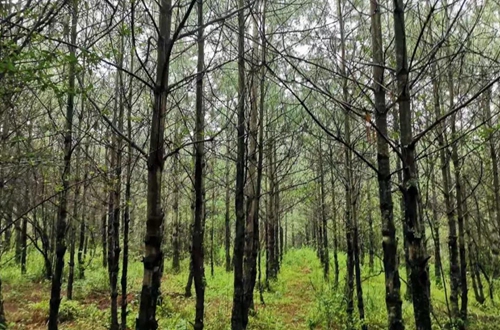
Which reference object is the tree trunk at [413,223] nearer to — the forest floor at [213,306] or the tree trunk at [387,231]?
the tree trunk at [387,231]

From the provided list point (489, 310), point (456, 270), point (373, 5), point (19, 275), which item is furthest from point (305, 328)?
point (19, 275)

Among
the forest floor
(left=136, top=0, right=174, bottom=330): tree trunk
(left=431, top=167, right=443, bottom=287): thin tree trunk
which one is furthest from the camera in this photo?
the forest floor

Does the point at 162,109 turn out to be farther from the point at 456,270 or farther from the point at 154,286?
the point at 456,270

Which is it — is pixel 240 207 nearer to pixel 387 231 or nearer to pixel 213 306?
pixel 387 231

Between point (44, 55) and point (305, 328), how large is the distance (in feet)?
27.0

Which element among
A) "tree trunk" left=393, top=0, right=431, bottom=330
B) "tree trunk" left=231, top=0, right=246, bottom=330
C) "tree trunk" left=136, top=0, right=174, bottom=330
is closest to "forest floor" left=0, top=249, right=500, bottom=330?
"tree trunk" left=231, top=0, right=246, bottom=330

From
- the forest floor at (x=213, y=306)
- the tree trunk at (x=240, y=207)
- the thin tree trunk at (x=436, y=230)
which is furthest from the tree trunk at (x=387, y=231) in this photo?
the forest floor at (x=213, y=306)

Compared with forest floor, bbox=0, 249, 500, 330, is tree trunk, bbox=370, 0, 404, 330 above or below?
above

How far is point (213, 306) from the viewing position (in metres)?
11.0

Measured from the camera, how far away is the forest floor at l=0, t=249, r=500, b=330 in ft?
29.4

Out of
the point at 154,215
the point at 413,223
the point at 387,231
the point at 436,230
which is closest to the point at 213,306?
the point at 436,230

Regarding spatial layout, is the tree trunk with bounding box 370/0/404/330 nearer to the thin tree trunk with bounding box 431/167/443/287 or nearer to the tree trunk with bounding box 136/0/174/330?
the thin tree trunk with bounding box 431/167/443/287

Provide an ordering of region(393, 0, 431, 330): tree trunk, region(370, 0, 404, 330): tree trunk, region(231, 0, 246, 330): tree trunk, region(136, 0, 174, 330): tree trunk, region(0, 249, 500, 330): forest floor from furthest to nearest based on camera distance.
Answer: region(0, 249, 500, 330): forest floor
region(231, 0, 246, 330): tree trunk
region(370, 0, 404, 330): tree trunk
region(136, 0, 174, 330): tree trunk
region(393, 0, 431, 330): tree trunk

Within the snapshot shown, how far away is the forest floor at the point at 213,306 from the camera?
8961 millimetres
